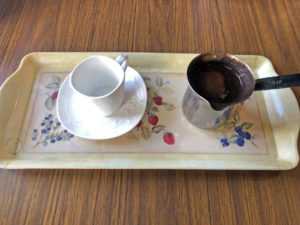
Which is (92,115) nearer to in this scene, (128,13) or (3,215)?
(3,215)

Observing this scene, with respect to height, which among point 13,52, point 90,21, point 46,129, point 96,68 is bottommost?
point 46,129

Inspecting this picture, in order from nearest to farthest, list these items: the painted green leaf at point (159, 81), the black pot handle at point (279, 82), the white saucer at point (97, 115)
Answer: the black pot handle at point (279, 82), the white saucer at point (97, 115), the painted green leaf at point (159, 81)

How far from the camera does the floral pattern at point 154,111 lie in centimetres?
51

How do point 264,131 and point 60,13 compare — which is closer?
point 264,131

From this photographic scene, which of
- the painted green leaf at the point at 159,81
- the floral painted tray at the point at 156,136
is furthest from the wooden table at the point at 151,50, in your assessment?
the painted green leaf at the point at 159,81

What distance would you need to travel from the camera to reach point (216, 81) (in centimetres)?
46

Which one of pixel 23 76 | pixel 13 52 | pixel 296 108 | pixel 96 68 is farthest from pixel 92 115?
pixel 296 108

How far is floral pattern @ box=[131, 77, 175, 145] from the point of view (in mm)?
506

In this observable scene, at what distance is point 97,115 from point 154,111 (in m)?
0.15

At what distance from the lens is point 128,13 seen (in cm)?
74

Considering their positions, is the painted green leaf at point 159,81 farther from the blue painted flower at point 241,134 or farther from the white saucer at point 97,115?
the blue painted flower at point 241,134

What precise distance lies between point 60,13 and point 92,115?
49 centimetres

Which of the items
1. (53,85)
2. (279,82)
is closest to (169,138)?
(279,82)

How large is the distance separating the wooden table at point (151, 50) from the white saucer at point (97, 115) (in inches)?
3.9
